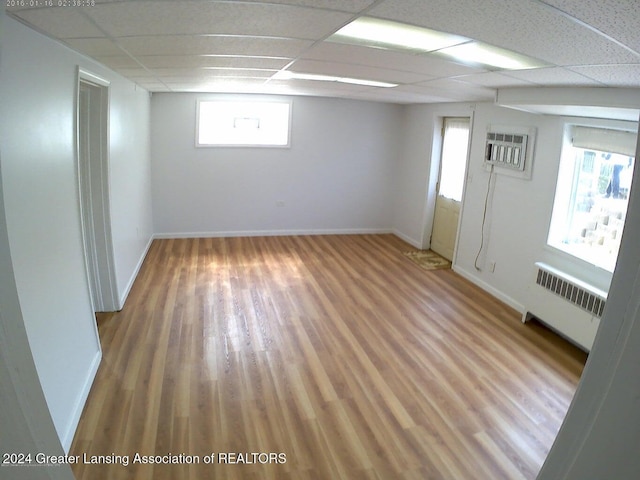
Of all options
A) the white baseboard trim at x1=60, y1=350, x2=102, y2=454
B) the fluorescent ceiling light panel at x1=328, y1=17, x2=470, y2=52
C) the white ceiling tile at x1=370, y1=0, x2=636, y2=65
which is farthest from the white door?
the white baseboard trim at x1=60, y1=350, x2=102, y2=454

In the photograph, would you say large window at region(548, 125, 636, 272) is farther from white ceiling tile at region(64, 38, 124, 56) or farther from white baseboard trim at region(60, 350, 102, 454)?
white baseboard trim at region(60, 350, 102, 454)

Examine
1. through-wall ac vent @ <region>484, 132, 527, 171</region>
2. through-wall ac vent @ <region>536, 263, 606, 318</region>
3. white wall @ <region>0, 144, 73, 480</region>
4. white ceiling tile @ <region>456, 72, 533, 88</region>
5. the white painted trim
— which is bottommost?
through-wall ac vent @ <region>536, 263, 606, 318</region>

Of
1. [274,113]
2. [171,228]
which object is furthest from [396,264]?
[171,228]

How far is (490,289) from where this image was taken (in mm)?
5363

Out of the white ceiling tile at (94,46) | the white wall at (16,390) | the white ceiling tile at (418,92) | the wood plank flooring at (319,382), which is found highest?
the white ceiling tile at (418,92)

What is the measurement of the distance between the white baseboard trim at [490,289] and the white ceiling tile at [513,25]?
3.53 m

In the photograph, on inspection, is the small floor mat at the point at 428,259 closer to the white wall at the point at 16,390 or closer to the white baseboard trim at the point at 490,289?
the white baseboard trim at the point at 490,289

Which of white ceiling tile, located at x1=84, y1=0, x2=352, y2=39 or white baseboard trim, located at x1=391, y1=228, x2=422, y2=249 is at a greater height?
white ceiling tile, located at x1=84, y1=0, x2=352, y2=39

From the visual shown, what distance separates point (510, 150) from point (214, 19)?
13.8 ft

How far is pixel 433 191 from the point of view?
6.91 m

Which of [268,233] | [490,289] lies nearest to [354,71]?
[490,289]

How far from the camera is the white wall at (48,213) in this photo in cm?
202

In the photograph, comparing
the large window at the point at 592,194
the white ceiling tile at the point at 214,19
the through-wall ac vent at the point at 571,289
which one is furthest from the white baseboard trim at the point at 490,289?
the white ceiling tile at the point at 214,19

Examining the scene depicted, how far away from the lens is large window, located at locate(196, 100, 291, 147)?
7.05 m
